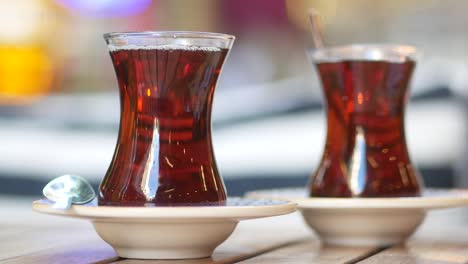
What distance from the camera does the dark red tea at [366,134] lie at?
3.45 feet

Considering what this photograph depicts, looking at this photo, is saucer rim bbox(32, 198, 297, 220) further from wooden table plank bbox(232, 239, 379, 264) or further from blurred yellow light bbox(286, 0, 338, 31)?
blurred yellow light bbox(286, 0, 338, 31)

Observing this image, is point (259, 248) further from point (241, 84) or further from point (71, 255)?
point (241, 84)

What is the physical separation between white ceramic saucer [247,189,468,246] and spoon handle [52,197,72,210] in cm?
27

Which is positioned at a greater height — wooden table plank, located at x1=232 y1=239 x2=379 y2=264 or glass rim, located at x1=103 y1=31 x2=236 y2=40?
glass rim, located at x1=103 y1=31 x2=236 y2=40

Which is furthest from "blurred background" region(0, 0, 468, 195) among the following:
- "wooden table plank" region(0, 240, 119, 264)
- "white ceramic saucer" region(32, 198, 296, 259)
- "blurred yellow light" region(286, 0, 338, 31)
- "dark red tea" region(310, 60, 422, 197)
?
"white ceramic saucer" region(32, 198, 296, 259)

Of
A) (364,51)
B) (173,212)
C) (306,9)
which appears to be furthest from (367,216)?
(306,9)

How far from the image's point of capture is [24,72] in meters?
5.50

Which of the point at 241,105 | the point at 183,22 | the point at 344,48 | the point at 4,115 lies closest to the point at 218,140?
the point at 241,105

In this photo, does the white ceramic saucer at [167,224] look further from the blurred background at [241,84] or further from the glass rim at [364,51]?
the blurred background at [241,84]

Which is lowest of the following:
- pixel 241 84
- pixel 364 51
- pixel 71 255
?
pixel 71 255

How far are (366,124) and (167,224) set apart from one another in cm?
34

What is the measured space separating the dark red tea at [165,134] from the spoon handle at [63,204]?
40 millimetres

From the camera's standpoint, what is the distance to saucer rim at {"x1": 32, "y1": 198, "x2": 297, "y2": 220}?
762mm

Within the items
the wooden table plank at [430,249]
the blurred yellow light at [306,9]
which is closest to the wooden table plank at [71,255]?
the wooden table plank at [430,249]
